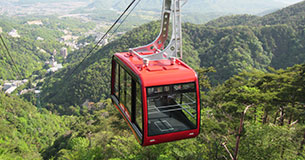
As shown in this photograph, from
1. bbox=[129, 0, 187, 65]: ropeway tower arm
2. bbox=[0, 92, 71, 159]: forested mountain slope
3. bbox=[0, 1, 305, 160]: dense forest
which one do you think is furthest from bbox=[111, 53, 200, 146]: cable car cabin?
bbox=[0, 92, 71, 159]: forested mountain slope

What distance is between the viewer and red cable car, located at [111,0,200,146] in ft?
18.6

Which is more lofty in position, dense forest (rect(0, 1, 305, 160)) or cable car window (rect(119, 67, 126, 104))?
cable car window (rect(119, 67, 126, 104))

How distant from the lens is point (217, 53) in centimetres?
7406

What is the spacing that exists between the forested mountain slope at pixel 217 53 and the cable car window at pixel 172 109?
53.6 m

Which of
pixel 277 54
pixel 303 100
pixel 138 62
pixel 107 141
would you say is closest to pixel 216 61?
pixel 277 54

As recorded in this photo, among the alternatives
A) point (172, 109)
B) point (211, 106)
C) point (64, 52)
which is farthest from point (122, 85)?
point (64, 52)

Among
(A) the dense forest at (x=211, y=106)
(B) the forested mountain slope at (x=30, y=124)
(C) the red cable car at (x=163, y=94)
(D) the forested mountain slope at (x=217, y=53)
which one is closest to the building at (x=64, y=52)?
(A) the dense forest at (x=211, y=106)

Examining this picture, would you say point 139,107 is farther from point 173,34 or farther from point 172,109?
point 173,34

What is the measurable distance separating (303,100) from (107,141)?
14.8 metres

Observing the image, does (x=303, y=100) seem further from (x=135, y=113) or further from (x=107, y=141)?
(x=107, y=141)

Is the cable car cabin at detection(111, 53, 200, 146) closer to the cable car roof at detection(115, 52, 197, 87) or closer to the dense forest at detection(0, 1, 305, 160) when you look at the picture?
the cable car roof at detection(115, 52, 197, 87)

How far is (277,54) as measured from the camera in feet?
252

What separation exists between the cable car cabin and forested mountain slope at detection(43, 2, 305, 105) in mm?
53695

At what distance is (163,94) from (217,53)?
71138 mm
